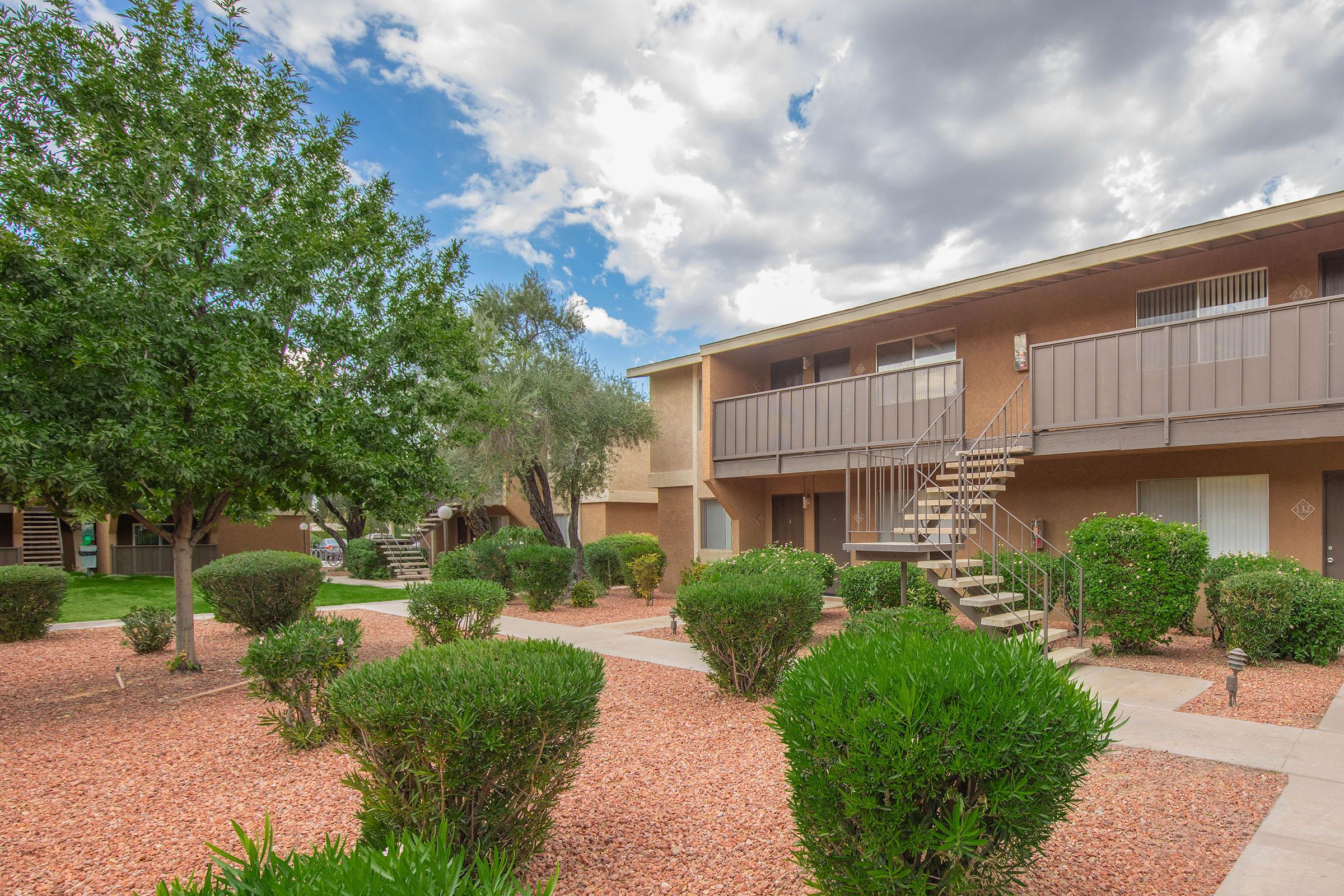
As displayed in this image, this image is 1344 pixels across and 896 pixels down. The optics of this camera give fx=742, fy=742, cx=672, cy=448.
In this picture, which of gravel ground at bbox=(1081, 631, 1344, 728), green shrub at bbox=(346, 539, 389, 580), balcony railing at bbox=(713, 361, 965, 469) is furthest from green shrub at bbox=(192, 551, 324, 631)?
green shrub at bbox=(346, 539, 389, 580)

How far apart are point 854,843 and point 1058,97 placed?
16160 mm

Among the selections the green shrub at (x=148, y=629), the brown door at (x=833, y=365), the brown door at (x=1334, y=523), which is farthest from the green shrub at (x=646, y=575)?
the brown door at (x=1334, y=523)

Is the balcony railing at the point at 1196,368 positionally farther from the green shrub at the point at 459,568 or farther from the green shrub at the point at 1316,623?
A: the green shrub at the point at 459,568

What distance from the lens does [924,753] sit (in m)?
2.77

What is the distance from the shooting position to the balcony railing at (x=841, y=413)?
44.4ft

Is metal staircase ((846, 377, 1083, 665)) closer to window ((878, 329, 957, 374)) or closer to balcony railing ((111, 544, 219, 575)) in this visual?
window ((878, 329, 957, 374))

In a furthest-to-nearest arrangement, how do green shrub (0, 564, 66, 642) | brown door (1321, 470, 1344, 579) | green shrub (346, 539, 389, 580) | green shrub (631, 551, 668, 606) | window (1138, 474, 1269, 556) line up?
green shrub (346, 539, 389, 580)
green shrub (631, 551, 668, 606)
green shrub (0, 564, 66, 642)
window (1138, 474, 1269, 556)
brown door (1321, 470, 1344, 579)

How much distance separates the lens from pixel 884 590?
11.7 meters

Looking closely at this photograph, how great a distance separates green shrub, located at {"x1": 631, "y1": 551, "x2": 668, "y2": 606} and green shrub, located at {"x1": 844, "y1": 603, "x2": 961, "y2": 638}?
935cm

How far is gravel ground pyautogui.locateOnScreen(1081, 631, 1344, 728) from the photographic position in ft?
22.6

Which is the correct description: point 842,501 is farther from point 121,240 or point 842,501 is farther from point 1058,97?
point 121,240

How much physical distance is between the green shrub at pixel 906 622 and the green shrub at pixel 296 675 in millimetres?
4339

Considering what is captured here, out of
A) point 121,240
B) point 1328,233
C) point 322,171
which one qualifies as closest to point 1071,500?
point 1328,233

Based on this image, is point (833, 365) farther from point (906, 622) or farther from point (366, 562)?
point (366, 562)
